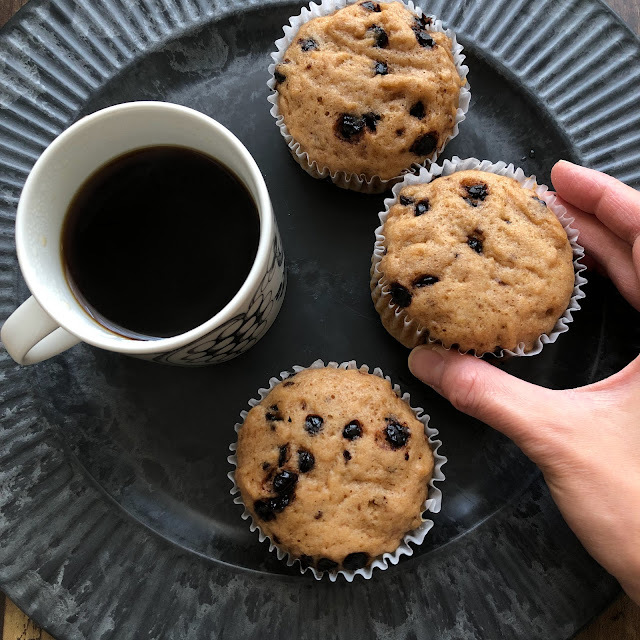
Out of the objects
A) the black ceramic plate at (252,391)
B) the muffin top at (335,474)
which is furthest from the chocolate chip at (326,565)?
the black ceramic plate at (252,391)

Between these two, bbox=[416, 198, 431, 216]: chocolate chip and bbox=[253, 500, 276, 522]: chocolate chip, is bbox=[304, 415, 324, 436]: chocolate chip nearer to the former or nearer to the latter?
bbox=[253, 500, 276, 522]: chocolate chip

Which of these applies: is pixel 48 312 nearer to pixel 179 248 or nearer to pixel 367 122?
pixel 179 248

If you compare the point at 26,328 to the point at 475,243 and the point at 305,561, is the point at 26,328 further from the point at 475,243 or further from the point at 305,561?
the point at 475,243

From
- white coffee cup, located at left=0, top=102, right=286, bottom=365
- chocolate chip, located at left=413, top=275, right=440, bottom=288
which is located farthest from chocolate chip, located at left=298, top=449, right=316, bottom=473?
chocolate chip, located at left=413, top=275, right=440, bottom=288

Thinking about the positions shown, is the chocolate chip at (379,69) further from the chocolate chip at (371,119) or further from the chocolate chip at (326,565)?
the chocolate chip at (326,565)

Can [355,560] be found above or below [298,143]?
below

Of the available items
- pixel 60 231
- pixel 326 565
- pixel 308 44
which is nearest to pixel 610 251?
pixel 308 44
